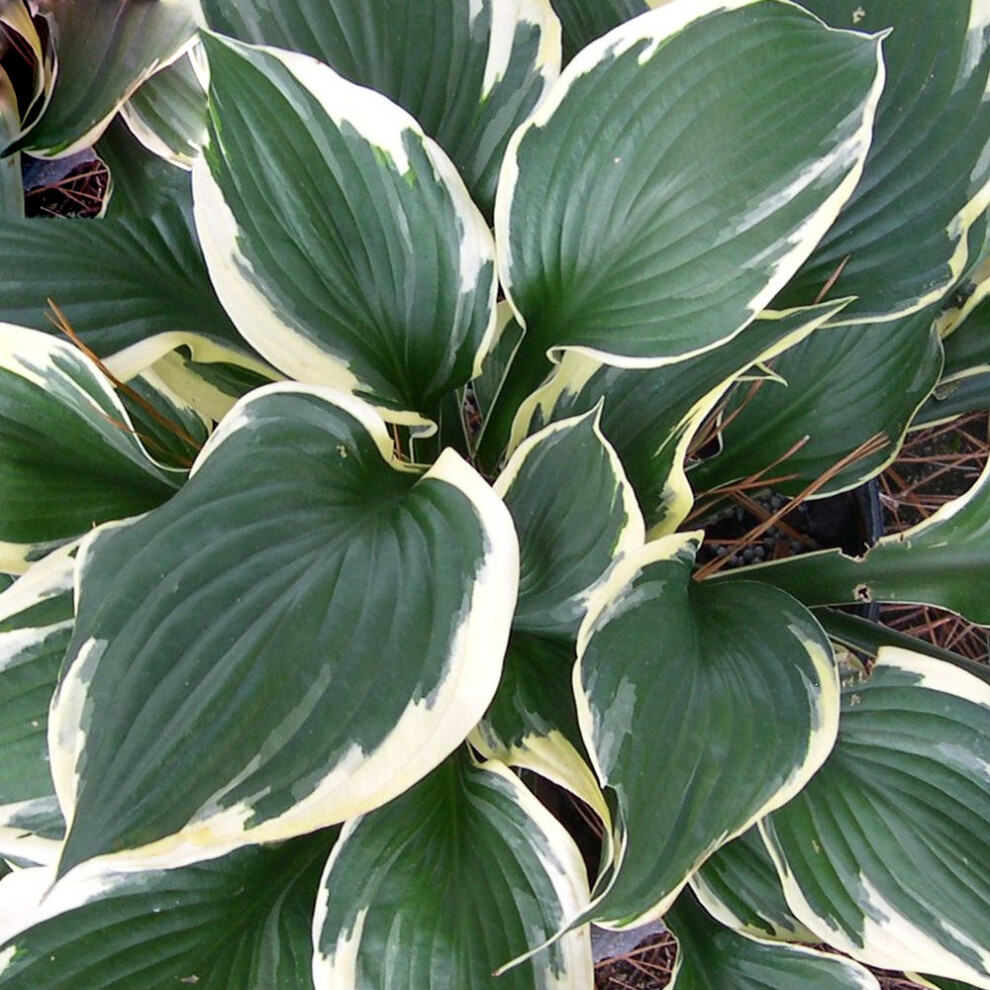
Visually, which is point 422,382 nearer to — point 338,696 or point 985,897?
point 338,696

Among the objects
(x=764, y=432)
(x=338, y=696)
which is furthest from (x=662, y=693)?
(x=764, y=432)

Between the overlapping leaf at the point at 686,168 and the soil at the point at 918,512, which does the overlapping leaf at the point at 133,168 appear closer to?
the soil at the point at 918,512

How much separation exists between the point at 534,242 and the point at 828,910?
40cm

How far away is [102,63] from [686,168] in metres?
0.60

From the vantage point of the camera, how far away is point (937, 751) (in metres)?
0.50

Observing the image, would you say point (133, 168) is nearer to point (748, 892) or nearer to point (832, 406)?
point (832, 406)

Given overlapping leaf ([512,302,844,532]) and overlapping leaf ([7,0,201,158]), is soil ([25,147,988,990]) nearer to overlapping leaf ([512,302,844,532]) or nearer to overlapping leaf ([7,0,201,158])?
overlapping leaf ([7,0,201,158])

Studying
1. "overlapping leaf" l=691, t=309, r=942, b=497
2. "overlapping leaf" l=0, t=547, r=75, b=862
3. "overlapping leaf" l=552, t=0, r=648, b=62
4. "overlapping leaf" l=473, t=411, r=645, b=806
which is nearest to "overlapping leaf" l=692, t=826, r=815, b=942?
"overlapping leaf" l=473, t=411, r=645, b=806

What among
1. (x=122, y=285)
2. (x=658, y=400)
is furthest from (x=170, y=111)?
(x=658, y=400)

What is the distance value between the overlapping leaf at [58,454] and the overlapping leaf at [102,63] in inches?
15.2

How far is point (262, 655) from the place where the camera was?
0.35 meters

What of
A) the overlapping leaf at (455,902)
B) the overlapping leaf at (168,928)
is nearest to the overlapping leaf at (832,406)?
the overlapping leaf at (455,902)

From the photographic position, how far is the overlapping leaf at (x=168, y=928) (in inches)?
19.1

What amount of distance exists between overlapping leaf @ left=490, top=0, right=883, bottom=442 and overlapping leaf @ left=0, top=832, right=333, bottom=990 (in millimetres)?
375
